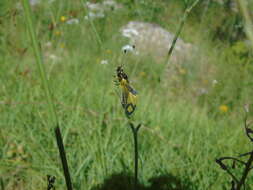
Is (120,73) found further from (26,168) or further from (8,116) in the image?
(8,116)

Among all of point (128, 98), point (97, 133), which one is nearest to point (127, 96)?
point (128, 98)

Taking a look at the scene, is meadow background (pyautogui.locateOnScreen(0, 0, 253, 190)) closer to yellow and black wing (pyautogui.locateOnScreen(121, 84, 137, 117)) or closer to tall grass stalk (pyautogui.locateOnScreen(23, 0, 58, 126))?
yellow and black wing (pyautogui.locateOnScreen(121, 84, 137, 117))

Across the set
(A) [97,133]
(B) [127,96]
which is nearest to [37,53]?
(B) [127,96]

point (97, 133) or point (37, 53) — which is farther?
point (97, 133)

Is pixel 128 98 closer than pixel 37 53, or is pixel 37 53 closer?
pixel 37 53

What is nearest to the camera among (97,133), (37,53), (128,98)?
(37,53)

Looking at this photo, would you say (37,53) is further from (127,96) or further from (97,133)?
(97,133)

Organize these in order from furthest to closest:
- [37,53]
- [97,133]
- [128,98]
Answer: [97,133] → [128,98] → [37,53]

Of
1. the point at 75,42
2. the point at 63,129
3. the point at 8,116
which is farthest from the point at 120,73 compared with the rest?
the point at 75,42

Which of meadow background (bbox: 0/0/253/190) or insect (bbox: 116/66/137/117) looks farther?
meadow background (bbox: 0/0/253/190)

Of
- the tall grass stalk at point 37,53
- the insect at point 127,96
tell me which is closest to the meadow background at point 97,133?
the insect at point 127,96

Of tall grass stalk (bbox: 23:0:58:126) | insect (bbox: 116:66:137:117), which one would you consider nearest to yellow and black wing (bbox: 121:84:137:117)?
insect (bbox: 116:66:137:117)
